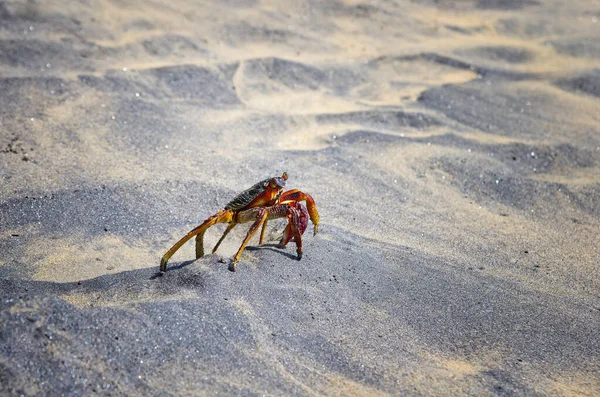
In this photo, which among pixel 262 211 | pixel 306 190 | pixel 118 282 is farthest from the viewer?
pixel 306 190

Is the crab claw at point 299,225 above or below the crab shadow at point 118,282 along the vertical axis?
above

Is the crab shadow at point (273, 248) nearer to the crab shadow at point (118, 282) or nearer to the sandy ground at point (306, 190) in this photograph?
the sandy ground at point (306, 190)

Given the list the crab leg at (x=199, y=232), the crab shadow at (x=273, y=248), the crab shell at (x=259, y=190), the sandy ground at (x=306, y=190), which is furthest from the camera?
the crab shadow at (x=273, y=248)

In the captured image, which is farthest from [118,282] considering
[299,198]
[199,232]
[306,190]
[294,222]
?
[306,190]

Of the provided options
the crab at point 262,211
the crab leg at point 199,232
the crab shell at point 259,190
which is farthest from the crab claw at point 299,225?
the crab leg at point 199,232

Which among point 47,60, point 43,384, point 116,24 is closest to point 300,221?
point 43,384

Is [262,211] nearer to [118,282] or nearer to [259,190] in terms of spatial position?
[259,190]

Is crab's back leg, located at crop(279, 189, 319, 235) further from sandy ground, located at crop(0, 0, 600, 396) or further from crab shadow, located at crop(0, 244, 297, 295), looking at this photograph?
crab shadow, located at crop(0, 244, 297, 295)

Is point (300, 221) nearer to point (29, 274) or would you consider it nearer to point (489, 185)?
point (29, 274)
